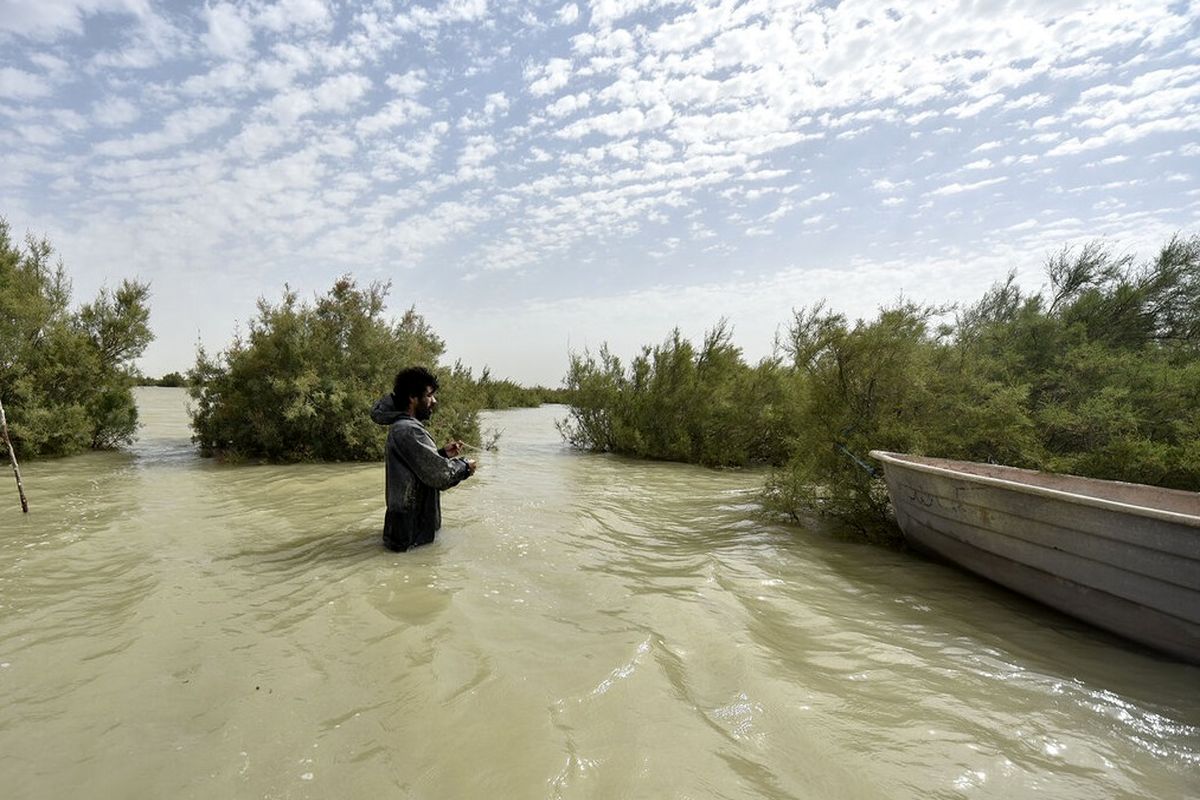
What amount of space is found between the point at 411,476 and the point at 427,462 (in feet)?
1.23

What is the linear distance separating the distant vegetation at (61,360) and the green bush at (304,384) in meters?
2.24

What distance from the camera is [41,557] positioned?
4617 mm

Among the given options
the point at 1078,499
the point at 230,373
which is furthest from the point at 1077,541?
the point at 230,373

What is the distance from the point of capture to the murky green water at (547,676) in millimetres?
2057

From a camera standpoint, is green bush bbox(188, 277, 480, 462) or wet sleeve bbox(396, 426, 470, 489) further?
green bush bbox(188, 277, 480, 462)

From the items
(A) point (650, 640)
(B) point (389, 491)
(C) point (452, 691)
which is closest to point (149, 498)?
(B) point (389, 491)

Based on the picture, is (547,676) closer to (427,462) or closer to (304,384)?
(427,462)

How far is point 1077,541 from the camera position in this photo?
357 centimetres

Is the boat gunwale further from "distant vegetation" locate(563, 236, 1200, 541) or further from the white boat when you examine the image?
"distant vegetation" locate(563, 236, 1200, 541)

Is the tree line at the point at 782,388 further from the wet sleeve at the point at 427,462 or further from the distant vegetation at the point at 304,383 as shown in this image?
the wet sleeve at the point at 427,462

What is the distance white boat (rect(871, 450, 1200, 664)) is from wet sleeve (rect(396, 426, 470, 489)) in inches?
161

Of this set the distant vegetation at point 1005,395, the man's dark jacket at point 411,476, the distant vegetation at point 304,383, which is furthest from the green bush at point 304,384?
the distant vegetation at point 1005,395

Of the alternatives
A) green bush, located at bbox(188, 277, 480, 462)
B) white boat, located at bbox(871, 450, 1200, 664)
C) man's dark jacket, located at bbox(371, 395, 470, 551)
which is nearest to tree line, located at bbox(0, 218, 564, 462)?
green bush, located at bbox(188, 277, 480, 462)

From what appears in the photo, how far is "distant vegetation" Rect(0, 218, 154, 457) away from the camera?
10.4 m
